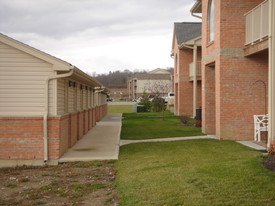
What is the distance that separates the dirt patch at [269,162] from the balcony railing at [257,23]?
14.9 ft

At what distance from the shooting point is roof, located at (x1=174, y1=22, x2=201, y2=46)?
28.3 meters

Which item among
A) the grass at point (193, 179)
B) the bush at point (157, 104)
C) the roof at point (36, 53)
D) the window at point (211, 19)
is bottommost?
the grass at point (193, 179)

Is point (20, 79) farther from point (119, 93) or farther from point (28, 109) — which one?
point (119, 93)

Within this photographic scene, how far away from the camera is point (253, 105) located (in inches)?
507

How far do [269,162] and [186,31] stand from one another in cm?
2333

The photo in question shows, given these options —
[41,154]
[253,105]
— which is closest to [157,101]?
[253,105]

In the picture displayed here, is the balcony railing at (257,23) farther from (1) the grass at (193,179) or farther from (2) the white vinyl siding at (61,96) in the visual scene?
(2) the white vinyl siding at (61,96)

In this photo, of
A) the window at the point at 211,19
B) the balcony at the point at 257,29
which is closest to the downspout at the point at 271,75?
the balcony at the point at 257,29

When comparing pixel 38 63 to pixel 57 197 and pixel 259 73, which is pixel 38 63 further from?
pixel 259 73

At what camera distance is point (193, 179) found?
6867mm

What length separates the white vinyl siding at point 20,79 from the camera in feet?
31.9

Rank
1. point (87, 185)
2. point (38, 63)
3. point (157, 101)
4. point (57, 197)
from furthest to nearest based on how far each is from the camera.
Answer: point (157, 101)
point (38, 63)
point (87, 185)
point (57, 197)

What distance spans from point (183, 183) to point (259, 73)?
767 cm

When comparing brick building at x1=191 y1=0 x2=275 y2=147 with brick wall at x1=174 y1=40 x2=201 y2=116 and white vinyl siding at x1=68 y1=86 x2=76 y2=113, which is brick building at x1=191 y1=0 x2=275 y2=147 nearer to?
white vinyl siding at x1=68 y1=86 x2=76 y2=113
